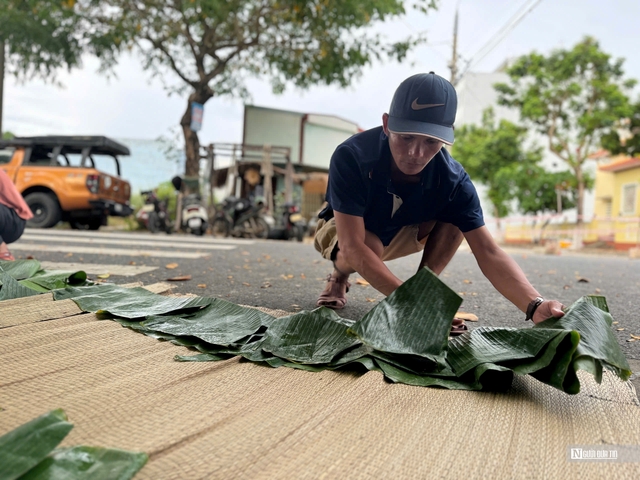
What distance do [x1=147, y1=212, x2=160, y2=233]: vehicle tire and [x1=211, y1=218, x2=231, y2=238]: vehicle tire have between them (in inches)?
45.0

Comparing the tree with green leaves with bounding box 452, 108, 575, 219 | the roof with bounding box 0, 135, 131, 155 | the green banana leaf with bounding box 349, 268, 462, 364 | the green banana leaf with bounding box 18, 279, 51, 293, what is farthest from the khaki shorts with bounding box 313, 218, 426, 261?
the tree with green leaves with bounding box 452, 108, 575, 219

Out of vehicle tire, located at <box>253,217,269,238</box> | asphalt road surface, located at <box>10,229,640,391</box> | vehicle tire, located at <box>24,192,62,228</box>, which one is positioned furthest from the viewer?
vehicle tire, located at <box>253,217,269,238</box>

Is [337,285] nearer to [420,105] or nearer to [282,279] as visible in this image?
[282,279]

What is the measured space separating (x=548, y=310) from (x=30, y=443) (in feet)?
4.53

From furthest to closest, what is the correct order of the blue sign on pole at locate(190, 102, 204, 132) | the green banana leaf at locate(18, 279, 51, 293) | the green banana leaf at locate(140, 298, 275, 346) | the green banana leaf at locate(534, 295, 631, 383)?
the blue sign on pole at locate(190, 102, 204, 132)
the green banana leaf at locate(18, 279, 51, 293)
the green banana leaf at locate(140, 298, 275, 346)
the green banana leaf at locate(534, 295, 631, 383)

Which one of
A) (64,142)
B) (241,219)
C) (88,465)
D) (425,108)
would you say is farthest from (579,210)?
(88,465)

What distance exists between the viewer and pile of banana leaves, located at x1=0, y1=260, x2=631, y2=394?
1.24m

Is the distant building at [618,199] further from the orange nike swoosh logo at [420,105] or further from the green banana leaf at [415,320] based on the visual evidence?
the green banana leaf at [415,320]

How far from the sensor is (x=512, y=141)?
20703 mm

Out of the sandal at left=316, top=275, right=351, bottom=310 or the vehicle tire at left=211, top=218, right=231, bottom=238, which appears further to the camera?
the vehicle tire at left=211, top=218, right=231, bottom=238

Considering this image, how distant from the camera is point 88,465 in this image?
2.63 ft

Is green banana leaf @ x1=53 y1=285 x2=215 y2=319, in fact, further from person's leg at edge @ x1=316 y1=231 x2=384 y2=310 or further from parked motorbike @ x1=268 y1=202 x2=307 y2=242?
parked motorbike @ x1=268 y1=202 x2=307 y2=242

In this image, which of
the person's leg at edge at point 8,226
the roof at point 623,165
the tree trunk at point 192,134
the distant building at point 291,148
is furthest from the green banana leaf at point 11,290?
the roof at point 623,165

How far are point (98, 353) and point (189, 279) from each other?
1788mm
